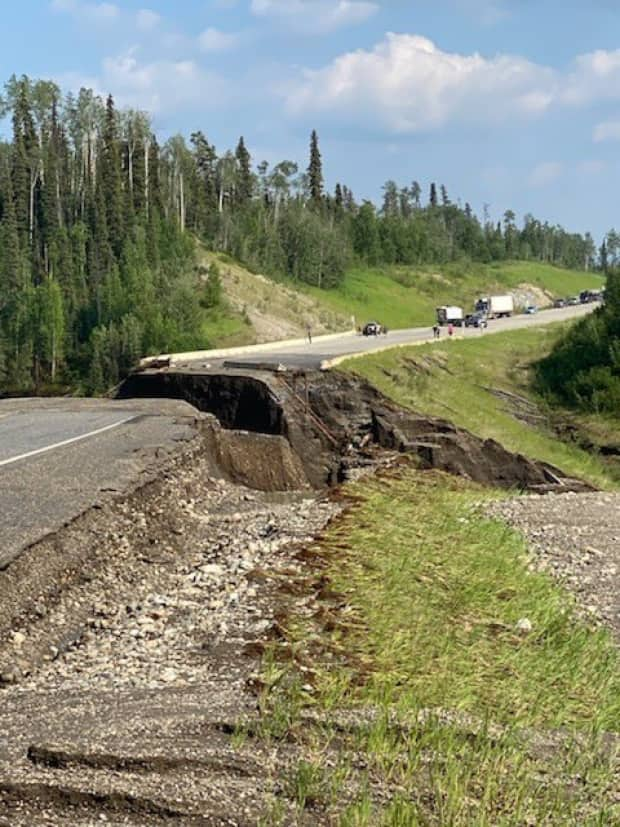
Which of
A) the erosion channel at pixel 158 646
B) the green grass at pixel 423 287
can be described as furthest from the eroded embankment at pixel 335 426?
the green grass at pixel 423 287

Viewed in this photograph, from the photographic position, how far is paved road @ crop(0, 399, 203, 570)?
44.6 ft

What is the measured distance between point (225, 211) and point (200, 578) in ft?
345

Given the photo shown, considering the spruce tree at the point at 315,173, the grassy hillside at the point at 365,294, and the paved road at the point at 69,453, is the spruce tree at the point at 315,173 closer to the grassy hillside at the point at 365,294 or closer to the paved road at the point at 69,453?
the grassy hillside at the point at 365,294

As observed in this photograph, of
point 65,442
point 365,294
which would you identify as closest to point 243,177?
point 365,294

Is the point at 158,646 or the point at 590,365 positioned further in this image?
the point at 590,365

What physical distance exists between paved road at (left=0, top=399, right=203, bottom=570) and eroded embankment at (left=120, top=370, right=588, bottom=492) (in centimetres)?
261

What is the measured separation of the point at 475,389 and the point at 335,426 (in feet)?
50.9

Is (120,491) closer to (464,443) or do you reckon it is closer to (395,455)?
(395,455)

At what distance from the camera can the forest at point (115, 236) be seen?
79.7 m

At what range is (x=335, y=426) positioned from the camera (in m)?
32.8

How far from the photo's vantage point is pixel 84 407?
3033 centimetres

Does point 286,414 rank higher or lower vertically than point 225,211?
lower

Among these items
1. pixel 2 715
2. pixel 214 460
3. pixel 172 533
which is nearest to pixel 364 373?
pixel 214 460

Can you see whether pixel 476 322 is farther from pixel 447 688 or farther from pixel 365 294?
pixel 447 688
